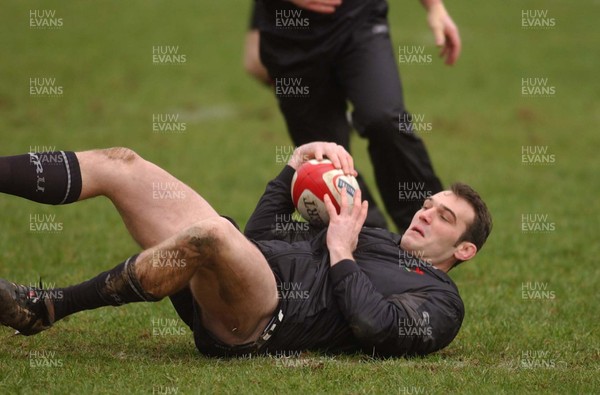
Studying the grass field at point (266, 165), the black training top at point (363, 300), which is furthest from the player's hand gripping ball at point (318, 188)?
the grass field at point (266, 165)

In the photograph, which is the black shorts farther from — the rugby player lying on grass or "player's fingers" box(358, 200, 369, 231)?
"player's fingers" box(358, 200, 369, 231)

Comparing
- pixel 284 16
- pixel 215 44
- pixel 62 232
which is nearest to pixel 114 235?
pixel 62 232

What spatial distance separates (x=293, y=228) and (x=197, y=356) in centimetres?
101

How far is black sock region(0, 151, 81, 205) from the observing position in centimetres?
532

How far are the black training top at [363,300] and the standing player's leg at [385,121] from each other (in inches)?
70.4

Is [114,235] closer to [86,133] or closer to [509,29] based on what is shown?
[86,133]

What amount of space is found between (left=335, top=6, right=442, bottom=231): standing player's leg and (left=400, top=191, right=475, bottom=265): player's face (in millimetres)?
1705

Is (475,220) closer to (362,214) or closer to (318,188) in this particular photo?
(362,214)

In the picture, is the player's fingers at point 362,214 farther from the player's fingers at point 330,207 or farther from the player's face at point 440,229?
the player's face at point 440,229

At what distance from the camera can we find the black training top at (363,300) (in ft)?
17.5

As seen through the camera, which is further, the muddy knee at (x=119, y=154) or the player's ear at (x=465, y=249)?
the player's ear at (x=465, y=249)

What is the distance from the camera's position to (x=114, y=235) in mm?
9328

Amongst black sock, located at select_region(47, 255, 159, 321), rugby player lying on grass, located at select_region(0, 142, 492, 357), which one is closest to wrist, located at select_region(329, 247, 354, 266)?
rugby player lying on grass, located at select_region(0, 142, 492, 357)

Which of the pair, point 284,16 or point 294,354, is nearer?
point 294,354
